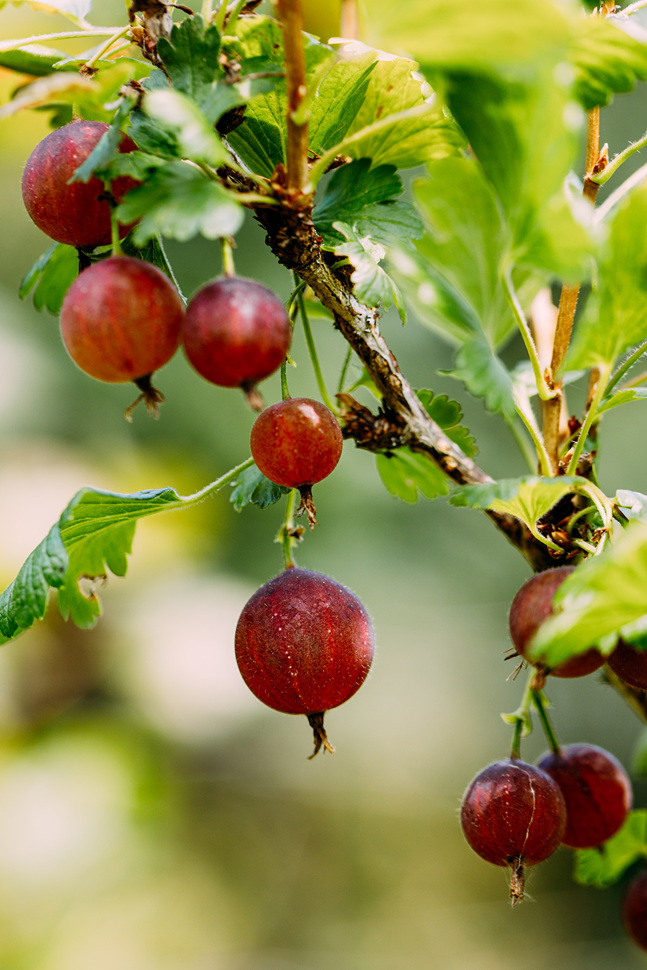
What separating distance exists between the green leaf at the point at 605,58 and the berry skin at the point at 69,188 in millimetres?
309

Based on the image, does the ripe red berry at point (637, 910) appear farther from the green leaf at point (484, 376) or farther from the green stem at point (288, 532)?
the green leaf at point (484, 376)

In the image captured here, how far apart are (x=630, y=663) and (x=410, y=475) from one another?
1.09ft

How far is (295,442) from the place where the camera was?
638mm

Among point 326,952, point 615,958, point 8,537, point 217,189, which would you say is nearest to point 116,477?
point 8,537

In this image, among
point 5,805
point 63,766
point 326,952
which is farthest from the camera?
point 326,952

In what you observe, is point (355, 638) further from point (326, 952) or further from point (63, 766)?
point (326, 952)

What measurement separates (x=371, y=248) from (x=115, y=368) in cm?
26

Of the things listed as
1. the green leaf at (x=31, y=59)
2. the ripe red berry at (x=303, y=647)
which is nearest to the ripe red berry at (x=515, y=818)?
the ripe red berry at (x=303, y=647)

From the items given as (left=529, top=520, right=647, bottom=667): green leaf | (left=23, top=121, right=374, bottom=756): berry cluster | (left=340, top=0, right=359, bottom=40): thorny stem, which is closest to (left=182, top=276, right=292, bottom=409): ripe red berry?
(left=23, top=121, right=374, bottom=756): berry cluster

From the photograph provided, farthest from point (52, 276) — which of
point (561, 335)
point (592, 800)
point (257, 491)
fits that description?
point (592, 800)

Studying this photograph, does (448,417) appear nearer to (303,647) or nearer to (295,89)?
(303,647)

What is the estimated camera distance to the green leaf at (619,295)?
18.1 inches

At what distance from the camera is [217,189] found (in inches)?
19.0

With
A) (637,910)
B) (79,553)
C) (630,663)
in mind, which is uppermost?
(630,663)
